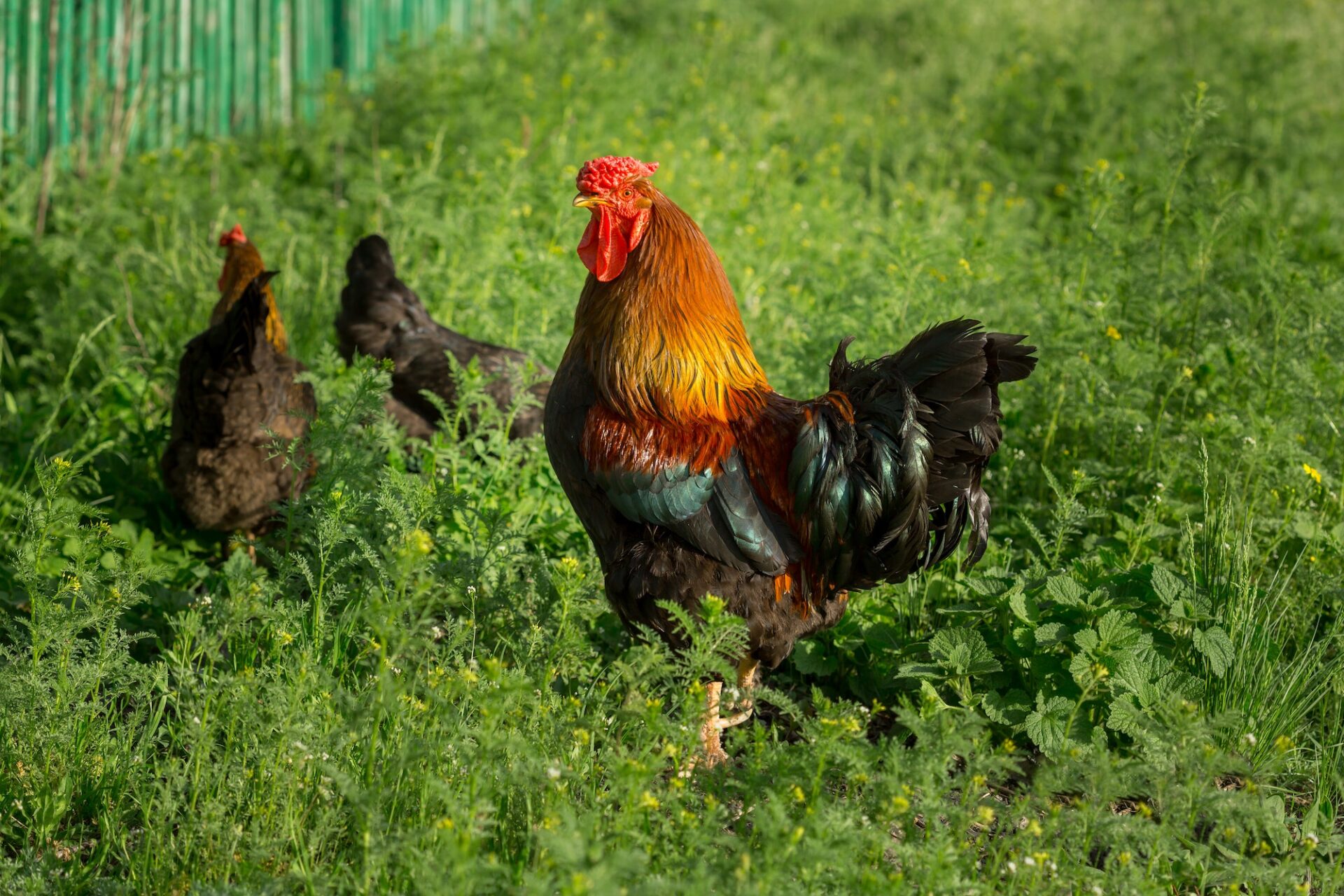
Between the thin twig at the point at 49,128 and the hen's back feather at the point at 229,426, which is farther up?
the thin twig at the point at 49,128

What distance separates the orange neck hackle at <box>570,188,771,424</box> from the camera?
3.51 metres

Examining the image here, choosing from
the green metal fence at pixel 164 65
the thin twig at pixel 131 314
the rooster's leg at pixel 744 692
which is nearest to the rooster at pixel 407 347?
the thin twig at pixel 131 314

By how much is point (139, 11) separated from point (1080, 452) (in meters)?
6.48

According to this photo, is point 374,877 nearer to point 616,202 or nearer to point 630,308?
point 630,308

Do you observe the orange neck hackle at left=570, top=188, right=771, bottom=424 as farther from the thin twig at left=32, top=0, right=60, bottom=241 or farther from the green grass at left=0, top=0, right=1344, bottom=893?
the thin twig at left=32, top=0, right=60, bottom=241

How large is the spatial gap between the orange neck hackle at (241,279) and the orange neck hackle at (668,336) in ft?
6.66

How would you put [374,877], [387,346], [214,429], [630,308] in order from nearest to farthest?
[374,877] → [630,308] → [214,429] → [387,346]

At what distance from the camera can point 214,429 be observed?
4617mm

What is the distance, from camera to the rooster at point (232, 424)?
454 centimetres

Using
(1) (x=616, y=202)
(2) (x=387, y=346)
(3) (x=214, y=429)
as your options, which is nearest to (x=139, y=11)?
(2) (x=387, y=346)

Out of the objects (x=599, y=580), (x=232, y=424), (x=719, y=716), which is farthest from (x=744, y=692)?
(x=232, y=424)

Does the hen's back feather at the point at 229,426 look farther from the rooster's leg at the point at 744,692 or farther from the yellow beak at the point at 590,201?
the rooster's leg at the point at 744,692

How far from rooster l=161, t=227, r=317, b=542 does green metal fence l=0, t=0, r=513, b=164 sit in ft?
9.41

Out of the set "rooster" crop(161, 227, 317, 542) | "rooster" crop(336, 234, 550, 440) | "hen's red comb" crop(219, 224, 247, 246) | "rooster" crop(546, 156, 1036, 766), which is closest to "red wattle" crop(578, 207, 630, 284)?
"rooster" crop(546, 156, 1036, 766)
